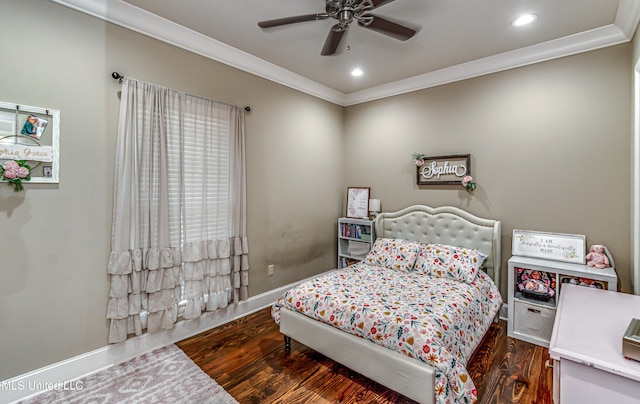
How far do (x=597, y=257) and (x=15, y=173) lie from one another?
452cm

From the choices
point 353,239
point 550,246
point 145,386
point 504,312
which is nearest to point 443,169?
point 550,246

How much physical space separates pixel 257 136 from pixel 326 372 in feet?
8.13

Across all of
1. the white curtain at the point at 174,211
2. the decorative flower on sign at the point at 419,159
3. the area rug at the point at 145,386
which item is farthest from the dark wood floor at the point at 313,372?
the decorative flower on sign at the point at 419,159

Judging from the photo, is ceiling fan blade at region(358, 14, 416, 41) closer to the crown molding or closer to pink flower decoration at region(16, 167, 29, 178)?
the crown molding

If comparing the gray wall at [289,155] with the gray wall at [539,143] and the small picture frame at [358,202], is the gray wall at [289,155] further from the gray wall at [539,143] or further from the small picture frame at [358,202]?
the small picture frame at [358,202]

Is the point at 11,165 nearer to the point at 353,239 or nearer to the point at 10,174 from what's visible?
the point at 10,174

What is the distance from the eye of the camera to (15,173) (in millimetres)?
1896

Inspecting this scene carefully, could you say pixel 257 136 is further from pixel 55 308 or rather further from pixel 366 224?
pixel 55 308

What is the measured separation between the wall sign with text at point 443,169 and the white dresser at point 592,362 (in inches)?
80.1

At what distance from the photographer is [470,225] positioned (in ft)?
10.9

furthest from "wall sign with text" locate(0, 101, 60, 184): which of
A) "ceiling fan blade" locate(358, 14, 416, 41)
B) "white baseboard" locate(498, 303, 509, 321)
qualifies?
"white baseboard" locate(498, 303, 509, 321)

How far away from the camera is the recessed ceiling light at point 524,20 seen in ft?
7.89

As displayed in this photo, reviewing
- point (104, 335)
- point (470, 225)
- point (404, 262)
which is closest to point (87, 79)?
point (104, 335)

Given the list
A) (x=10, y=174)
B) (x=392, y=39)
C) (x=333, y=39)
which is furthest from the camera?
(x=392, y=39)
